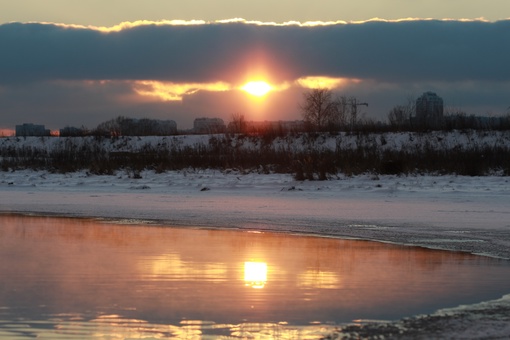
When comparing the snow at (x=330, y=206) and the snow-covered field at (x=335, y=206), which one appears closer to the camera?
the snow-covered field at (x=335, y=206)

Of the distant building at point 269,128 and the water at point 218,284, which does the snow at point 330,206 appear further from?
the distant building at point 269,128

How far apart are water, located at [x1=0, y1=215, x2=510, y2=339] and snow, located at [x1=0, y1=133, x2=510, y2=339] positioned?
56 cm

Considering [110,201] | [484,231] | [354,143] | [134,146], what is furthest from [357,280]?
[134,146]

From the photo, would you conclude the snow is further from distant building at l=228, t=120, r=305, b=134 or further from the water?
distant building at l=228, t=120, r=305, b=134

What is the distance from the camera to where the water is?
5352 millimetres

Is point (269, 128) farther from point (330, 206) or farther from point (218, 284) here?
point (218, 284)

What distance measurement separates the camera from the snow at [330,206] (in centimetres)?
600

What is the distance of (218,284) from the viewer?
6.86 meters

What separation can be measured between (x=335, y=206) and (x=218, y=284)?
9277 mm

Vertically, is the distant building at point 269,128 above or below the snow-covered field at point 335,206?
above

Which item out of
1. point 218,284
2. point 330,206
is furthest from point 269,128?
point 218,284

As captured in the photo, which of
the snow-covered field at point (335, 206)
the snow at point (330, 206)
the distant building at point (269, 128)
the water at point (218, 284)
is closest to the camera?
the water at point (218, 284)

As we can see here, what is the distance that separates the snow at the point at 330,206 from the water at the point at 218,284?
560mm

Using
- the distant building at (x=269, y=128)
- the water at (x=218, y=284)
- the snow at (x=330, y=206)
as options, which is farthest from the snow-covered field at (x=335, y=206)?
the distant building at (x=269, y=128)
